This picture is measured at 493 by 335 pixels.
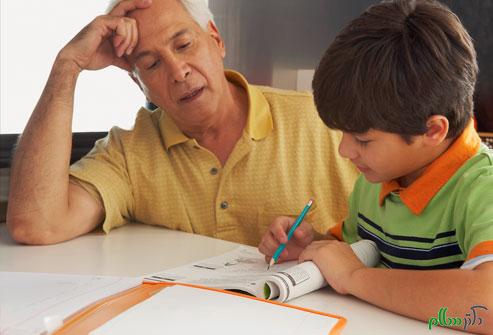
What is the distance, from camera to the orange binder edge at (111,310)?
2.73ft

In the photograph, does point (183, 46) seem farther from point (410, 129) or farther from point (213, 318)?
point (213, 318)

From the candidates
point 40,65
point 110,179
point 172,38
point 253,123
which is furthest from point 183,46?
point 40,65

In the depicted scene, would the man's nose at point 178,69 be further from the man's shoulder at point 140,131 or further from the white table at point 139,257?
the white table at point 139,257

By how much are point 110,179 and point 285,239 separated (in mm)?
616

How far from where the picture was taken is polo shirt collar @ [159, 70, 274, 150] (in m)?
1.67

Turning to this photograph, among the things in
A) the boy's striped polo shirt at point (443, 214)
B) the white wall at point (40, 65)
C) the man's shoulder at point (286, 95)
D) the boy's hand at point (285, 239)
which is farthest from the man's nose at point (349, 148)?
the white wall at point (40, 65)

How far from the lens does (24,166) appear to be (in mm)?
1567

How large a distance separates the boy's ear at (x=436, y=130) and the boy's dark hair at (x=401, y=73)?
0.4 inches

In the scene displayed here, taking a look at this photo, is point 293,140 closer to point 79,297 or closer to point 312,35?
point 312,35

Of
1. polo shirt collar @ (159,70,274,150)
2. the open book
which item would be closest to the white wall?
polo shirt collar @ (159,70,274,150)

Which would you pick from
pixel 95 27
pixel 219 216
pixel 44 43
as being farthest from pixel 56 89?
pixel 44 43

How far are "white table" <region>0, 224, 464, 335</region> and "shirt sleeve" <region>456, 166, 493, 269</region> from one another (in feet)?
0.42

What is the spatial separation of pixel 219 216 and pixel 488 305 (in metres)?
0.88

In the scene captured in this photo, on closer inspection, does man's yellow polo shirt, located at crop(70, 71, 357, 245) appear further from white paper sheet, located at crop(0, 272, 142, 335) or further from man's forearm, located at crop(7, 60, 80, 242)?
white paper sheet, located at crop(0, 272, 142, 335)
